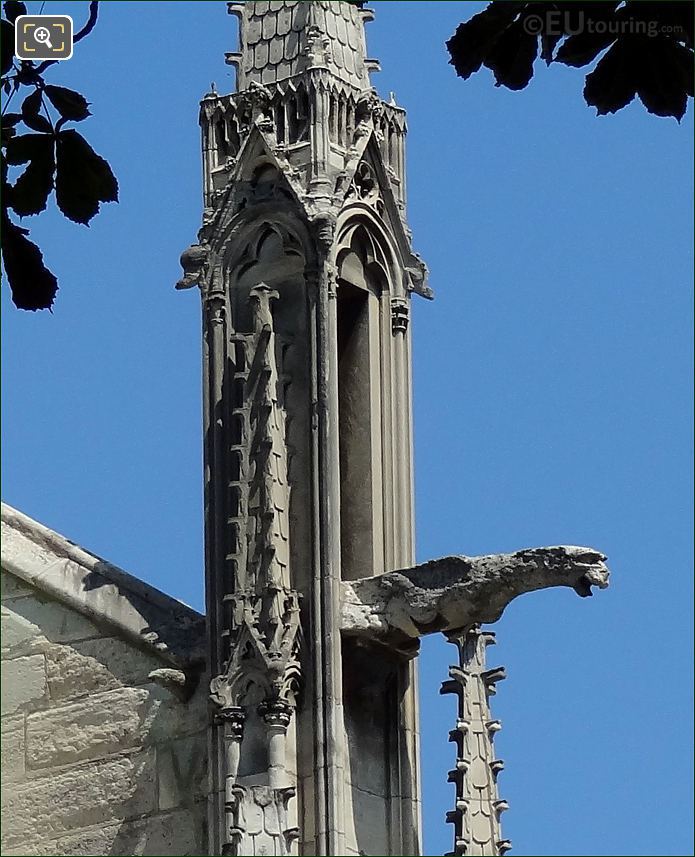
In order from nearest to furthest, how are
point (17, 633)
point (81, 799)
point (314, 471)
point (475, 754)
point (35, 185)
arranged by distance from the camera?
1. point (35, 185)
2. point (475, 754)
3. point (314, 471)
4. point (81, 799)
5. point (17, 633)

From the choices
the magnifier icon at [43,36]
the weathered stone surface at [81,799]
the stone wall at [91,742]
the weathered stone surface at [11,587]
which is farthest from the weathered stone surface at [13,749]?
the magnifier icon at [43,36]

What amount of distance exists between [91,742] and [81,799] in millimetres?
326

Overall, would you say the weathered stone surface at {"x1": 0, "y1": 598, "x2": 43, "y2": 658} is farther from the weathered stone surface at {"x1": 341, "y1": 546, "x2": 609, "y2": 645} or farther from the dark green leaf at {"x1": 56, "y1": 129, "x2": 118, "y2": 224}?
the dark green leaf at {"x1": 56, "y1": 129, "x2": 118, "y2": 224}

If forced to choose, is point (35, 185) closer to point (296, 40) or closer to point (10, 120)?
point (10, 120)

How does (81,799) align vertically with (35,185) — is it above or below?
below

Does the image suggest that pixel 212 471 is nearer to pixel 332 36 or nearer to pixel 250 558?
pixel 250 558

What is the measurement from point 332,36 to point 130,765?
4.37 m

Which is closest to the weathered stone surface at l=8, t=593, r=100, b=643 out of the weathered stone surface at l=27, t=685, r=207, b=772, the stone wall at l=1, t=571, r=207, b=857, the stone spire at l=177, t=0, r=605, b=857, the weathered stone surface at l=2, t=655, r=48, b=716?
the stone wall at l=1, t=571, r=207, b=857

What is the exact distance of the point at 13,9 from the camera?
38.4ft

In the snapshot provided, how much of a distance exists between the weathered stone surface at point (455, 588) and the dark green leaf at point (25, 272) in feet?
18.3

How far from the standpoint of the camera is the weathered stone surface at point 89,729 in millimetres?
17125

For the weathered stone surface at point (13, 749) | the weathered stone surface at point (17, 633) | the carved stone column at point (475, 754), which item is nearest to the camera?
the carved stone column at point (475, 754)

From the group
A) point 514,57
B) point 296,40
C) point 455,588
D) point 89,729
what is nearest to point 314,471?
point 455,588

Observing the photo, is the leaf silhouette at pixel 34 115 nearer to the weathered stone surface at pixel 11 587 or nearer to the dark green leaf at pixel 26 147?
the dark green leaf at pixel 26 147
